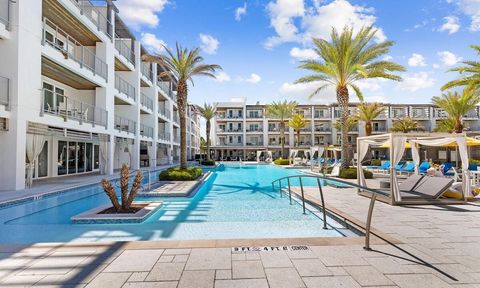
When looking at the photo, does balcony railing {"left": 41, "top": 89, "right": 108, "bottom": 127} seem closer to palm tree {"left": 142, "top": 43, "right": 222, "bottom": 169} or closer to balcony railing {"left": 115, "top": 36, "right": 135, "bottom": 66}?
palm tree {"left": 142, "top": 43, "right": 222, "bottom": 169}

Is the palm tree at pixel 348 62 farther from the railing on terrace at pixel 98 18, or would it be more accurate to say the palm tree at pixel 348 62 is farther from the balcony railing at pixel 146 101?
the balcony railing at pixel 146 101

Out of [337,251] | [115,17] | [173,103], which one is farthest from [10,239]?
[173,103]

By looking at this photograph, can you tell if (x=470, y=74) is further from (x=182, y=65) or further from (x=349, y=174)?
(x=182, y=65)

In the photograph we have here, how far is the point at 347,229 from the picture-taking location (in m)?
6.51

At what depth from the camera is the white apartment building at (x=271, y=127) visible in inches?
2039

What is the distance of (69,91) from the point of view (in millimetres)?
18922

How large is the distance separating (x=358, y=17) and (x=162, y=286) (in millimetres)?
18752

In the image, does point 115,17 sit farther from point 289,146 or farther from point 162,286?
point 289,146

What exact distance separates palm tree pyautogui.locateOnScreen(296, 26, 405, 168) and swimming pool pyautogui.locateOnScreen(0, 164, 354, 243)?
35.2ft

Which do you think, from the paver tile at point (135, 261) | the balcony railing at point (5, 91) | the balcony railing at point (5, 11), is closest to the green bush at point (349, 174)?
the paver tile at point (135, 261)

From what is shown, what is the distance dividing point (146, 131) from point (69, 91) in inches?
383

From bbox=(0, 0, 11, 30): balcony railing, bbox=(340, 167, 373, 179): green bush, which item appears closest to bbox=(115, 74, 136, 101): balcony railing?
bbox=(0, 0, 11, 30): balcony railing

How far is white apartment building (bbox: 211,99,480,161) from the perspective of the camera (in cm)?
5178

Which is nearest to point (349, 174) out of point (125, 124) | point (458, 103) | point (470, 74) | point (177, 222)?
point (470, 74)
